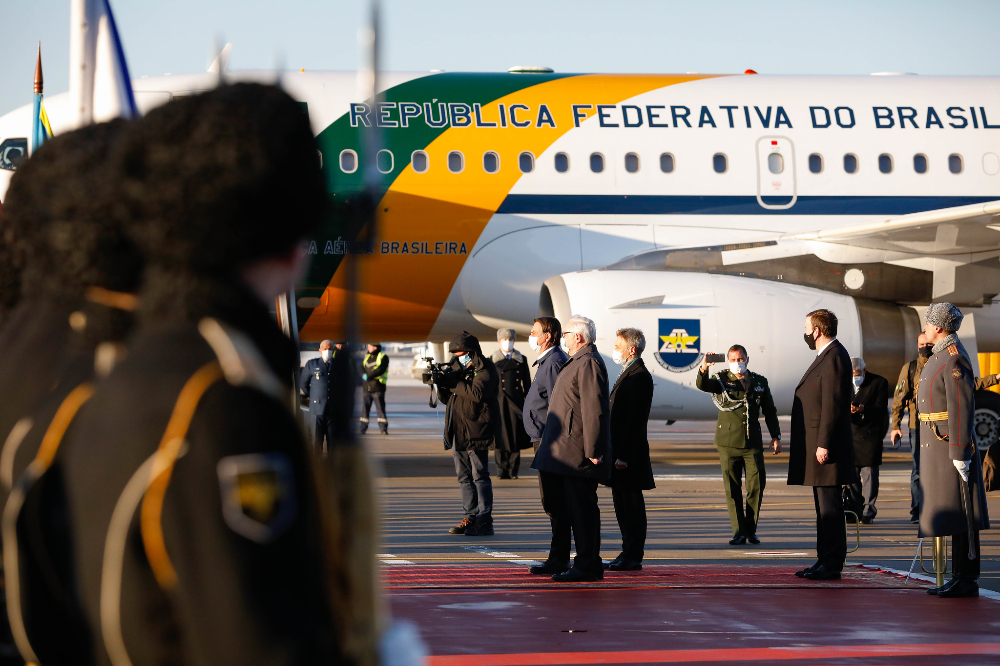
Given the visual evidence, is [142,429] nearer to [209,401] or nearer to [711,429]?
[209,401]

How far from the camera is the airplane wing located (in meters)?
13.1

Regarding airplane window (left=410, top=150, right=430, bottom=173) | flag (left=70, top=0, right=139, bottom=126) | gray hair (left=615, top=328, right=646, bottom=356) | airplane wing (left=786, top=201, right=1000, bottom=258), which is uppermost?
airplane window (left=410, top=150, right=430, bottom=173)

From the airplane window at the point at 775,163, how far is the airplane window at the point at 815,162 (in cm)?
35

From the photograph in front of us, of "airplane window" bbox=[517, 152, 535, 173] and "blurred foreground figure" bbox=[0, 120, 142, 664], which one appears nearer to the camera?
"blurred foreground figure" bbox=[0, 120, 142, 664]

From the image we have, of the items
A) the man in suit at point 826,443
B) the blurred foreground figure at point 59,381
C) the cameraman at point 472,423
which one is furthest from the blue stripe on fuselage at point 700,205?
the blurred foreground figure at point 59,381

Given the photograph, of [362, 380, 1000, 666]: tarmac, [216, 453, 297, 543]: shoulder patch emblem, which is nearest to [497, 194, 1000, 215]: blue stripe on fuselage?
[362, 380, 1000, 666]: tarmac

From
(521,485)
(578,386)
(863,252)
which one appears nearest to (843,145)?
(863,252)

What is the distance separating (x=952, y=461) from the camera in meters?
6.90

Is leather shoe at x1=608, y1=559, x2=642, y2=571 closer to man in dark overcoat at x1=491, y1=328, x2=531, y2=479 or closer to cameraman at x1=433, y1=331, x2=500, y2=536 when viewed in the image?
cameraman at x1=433, y1=331, x2=500, y2=536

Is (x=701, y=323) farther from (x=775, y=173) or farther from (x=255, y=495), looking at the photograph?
(x=255, y=495)

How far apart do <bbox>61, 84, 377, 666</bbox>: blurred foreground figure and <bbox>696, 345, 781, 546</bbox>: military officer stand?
7787 millimetres

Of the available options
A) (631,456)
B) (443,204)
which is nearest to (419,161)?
(443,204)

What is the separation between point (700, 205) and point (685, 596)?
840cm

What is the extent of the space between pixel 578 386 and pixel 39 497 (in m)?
6.16
